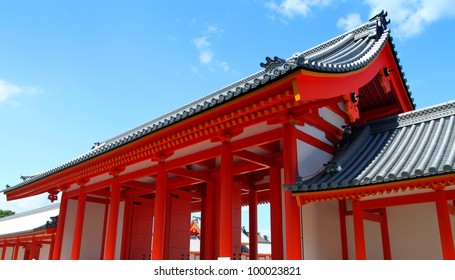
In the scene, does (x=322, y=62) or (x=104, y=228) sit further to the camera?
(x=104, y=228)

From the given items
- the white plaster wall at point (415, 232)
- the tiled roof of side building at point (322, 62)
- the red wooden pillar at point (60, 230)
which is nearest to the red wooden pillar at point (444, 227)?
the white plaster wall at point (415, 232)

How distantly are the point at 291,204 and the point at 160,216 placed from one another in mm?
4115

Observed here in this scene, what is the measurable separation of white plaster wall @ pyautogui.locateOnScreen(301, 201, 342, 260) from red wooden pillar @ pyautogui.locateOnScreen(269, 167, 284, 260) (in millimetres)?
913

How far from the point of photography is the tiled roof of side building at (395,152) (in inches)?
265

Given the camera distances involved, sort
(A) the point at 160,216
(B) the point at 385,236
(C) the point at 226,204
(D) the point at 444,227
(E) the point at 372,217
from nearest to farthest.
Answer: (D) the point at 444,227 < (E) the point at 372,217 < (B) the point at 385,236 < (C) the point at 226,204 < (A) the point at 160,216

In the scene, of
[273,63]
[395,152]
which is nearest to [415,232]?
[395,152]

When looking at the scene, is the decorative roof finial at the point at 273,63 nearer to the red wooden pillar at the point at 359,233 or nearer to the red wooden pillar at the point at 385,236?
the red wooden pillar at the point at 359,233

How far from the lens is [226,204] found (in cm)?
852

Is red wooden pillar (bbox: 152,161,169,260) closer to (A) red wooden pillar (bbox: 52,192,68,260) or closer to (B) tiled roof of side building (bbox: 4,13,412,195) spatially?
(B) tiled roof of side building (bbox: 4,13,412,195)

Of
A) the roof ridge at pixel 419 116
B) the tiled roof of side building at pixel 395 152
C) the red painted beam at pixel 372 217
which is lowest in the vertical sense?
the red painted beam at pixel 372 217

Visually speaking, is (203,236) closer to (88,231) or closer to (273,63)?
(88,231)

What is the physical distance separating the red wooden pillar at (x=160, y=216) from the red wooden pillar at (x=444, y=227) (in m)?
6.31
